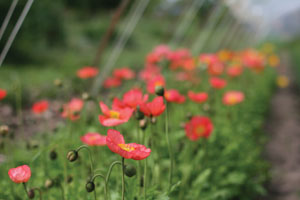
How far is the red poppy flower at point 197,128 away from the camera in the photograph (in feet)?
4.66

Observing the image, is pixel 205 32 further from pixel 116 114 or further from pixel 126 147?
pixel 126 147

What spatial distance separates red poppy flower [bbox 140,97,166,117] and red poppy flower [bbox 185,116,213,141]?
1.37ft

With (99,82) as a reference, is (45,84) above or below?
below

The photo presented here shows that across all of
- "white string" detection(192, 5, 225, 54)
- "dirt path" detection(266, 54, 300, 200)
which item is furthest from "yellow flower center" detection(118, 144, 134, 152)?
"white string" detection(192, 5, 225, 54)

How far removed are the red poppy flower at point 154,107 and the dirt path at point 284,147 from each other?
1770 mm

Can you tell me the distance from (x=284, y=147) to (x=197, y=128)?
8.38ft

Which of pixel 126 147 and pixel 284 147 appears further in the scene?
pixel 284 147

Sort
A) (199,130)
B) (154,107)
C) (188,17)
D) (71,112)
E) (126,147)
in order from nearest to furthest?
1. (126,147)
2. (154,107)
3. (199,130)
4. (71,112)
5. (188,17)

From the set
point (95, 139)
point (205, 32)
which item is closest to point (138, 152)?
point (95, 139)

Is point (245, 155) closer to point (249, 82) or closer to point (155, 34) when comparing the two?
point (249, 82)

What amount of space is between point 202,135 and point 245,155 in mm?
814

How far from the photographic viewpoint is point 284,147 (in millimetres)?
3645

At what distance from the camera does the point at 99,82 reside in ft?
9.12

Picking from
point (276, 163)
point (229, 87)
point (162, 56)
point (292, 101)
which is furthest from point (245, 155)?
point (292, 101)
